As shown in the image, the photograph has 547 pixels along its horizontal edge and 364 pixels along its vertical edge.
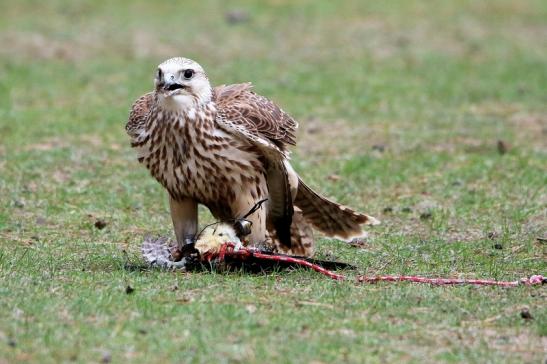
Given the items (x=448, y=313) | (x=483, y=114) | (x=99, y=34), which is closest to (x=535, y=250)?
(x=448, y=313)

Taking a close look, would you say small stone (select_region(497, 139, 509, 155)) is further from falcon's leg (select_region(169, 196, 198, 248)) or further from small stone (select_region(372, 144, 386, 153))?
falcon's leg (select_region(169, 196, 198, 248))

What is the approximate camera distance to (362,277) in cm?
703

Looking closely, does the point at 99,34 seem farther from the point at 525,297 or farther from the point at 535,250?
the point at 525,297

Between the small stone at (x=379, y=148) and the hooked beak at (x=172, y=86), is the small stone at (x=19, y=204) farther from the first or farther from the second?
the small stone at (x=379, y=148)

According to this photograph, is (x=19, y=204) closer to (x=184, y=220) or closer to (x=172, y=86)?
(x=184, y=220)

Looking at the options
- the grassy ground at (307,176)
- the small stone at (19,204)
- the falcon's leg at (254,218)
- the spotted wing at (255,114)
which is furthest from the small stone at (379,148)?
the falcon's leg at (254,218)

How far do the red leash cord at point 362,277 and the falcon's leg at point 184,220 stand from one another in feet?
1.10

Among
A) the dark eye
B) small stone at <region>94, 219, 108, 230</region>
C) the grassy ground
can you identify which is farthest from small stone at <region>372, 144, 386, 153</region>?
the dark eye

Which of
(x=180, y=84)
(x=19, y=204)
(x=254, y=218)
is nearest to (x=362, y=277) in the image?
(x=254, y=218)

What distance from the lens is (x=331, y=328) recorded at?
19.0 feet

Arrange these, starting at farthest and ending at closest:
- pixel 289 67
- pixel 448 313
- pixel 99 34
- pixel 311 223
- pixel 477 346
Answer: pixel 99 34, pixel 289 67, pixel 311 223, pixel 448 313, pixel 477 346

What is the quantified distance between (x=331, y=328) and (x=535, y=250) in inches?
112

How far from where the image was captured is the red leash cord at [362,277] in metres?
6.84

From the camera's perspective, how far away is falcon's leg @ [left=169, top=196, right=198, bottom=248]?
7.38 metres
